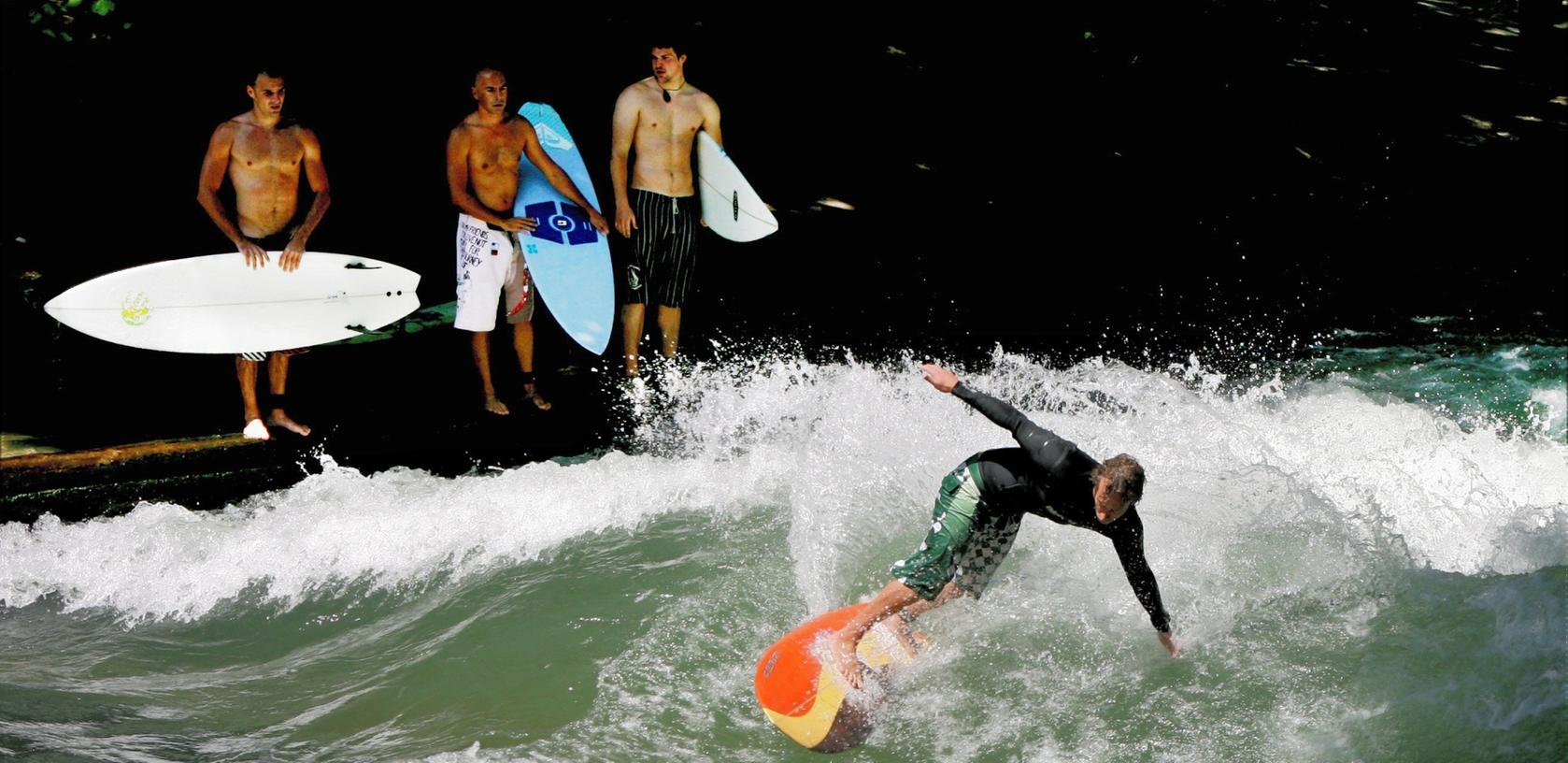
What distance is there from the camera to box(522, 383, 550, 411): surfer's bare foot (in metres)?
8.04

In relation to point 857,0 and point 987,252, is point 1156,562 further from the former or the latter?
point 857,0

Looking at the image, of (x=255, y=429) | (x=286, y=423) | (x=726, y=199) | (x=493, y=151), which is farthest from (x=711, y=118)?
(x=255, y=429)

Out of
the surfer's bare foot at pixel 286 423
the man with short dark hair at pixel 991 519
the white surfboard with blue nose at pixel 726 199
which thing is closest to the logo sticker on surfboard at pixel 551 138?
the white surfboard with blue nose at pixel 726 199

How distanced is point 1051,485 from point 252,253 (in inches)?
187

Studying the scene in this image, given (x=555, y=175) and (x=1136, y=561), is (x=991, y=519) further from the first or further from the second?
(x=555, y=175)

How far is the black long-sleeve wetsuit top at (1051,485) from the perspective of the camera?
497cm

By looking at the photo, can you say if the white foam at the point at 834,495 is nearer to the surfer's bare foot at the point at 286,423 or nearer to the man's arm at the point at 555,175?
the surfer's bare foot at the point at 286,423

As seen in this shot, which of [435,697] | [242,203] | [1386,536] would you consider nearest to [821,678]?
[435,697]

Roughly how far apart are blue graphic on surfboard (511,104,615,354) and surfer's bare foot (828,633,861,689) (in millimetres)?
3399

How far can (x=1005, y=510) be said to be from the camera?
5.24 m

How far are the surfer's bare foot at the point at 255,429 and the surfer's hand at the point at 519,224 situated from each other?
5.98ft

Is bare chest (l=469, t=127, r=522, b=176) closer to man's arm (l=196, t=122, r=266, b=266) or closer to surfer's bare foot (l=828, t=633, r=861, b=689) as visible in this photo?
man's arm (l=196, t=122, r=266, b=266)

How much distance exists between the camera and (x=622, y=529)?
707 cm

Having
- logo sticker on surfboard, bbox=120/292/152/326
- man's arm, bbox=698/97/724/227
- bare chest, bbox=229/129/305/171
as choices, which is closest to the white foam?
logo sticker on surfboard, bbox=120/292/152/326
